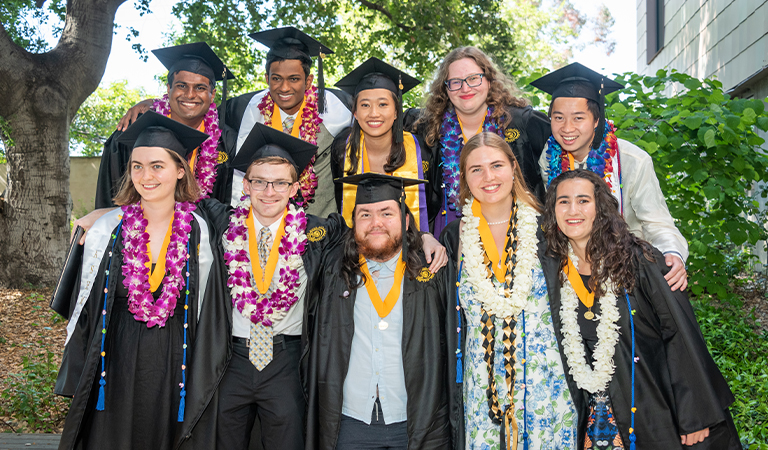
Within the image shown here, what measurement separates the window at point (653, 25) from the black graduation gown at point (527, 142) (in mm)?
10135

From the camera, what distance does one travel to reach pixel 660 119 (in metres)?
5.08

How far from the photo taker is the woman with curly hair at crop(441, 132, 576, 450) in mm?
2627

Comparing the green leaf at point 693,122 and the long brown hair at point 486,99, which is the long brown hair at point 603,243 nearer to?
the long brown hair at point 486,99

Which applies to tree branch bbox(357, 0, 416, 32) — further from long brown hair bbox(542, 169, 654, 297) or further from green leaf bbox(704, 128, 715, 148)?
long brown hair bbox(542, 169, 654, 297)

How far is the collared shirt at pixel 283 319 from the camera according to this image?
2947mm

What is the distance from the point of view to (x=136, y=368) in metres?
2.88

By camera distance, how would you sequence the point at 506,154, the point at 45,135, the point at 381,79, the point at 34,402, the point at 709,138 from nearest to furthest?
1. the point at 506,154
2. the point at 381,79
3. the point at 709,138
4. the point at 34,402
5. the point at 45,135

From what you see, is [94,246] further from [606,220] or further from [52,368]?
[52,368]

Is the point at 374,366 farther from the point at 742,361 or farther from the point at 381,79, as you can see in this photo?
the point at 742,361

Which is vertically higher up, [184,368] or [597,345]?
[597,345]

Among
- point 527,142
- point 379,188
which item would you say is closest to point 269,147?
point 379,188

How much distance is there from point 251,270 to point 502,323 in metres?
1.32

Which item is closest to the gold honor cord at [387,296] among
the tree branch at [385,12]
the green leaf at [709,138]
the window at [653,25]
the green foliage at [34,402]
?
the green leaf at [709,138]

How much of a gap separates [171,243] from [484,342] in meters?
1.67
